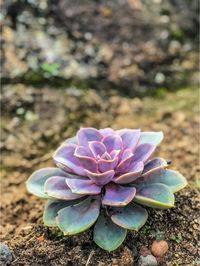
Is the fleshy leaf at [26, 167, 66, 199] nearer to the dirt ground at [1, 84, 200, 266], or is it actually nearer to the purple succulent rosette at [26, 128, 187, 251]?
the purple succulent rosette at [26, 128, 187, 251]

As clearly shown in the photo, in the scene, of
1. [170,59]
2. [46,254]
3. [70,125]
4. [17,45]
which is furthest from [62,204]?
[170,59]

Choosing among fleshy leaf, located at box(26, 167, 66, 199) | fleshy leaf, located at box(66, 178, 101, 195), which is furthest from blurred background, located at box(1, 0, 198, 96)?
fleshy leaf, located at box(66, 178, 101, 195)

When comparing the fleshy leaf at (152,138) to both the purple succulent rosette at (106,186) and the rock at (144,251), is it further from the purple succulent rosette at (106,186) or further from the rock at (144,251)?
the rock at (144,251)

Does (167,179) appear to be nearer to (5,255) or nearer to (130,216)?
(130,216)

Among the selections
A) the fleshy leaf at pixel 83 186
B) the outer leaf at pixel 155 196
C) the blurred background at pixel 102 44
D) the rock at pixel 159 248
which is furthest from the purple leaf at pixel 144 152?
the blurred background at pixel 102 44

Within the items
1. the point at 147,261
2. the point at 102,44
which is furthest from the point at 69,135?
the point at 147,261
